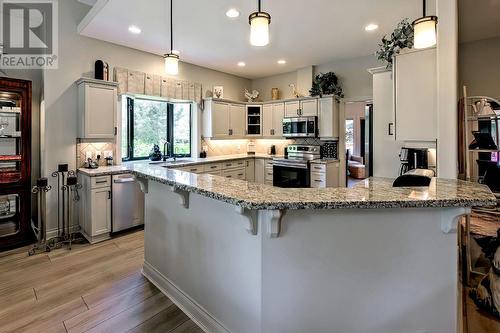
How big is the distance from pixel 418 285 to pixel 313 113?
4.26 m

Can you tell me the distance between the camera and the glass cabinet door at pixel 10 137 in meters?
3.41

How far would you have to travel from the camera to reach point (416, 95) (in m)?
2.59

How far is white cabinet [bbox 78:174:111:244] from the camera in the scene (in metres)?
3.61

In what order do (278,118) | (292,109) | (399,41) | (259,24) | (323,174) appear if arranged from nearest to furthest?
1. (259,24)
2. (399,41)
3. (323,174)
4. (292,109)
5. (278,118)

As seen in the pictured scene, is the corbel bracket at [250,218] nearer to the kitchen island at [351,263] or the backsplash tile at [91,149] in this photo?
the kitchen island at [351,263]

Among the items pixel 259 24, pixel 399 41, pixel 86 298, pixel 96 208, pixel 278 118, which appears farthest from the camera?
pixel 278 118

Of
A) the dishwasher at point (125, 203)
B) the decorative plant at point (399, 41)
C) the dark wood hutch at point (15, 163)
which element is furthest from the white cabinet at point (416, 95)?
the dark wood hutch at point (15, 163)

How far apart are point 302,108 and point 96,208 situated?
4.10 meters

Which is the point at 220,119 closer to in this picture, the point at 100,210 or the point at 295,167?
the point at 295,167

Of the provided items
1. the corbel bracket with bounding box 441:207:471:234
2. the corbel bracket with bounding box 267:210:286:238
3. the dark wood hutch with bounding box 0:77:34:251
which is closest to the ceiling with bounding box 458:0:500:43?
the corbel bracket with bounding box 441:207:471:234

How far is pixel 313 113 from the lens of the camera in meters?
5.43

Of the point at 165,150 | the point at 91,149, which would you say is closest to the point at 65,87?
the point at 91,149

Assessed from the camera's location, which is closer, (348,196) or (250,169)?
(348,196)

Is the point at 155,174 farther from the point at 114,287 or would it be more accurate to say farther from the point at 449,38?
the point at 449,38
